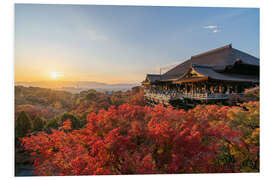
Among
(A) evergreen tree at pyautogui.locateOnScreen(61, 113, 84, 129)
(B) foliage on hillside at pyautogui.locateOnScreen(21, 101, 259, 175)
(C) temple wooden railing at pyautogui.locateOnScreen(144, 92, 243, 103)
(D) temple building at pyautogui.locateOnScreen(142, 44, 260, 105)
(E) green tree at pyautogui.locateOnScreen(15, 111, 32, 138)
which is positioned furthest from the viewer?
(A) evergreen tree at pyautogui.locateOnScreen(61, 113, 84, 129)

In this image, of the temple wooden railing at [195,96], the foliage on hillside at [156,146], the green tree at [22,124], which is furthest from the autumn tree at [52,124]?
the temple wooden railing at [195,96]

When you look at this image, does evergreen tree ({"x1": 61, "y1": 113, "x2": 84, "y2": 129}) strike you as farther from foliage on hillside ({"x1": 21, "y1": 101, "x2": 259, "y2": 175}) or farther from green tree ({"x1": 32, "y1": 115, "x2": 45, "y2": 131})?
foliage on hillside ({"x1": 21, "y1": 101, "x2": 259, "y2": 175})

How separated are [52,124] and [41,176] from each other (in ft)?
8.91

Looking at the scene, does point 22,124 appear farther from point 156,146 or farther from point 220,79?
point 220,79

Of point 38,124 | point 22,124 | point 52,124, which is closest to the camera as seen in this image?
point 22,124

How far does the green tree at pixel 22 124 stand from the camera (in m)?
4.14

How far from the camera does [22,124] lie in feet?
13.6

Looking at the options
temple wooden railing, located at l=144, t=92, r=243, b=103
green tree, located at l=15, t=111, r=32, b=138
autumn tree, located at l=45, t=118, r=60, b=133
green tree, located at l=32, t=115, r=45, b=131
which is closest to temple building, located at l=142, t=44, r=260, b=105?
temple wooden railing, located at l=144, t=92, r=243, b=103

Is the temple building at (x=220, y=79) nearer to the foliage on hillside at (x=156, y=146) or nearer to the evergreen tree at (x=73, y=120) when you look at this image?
the foliage on hillside at (x=156, y=146)

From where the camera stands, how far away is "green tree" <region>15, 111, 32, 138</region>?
4140mm

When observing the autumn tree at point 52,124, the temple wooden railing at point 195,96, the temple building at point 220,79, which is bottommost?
the autumn tree at point 52,124

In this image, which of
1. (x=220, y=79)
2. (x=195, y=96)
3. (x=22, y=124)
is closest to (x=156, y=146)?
(x=195, y=96)

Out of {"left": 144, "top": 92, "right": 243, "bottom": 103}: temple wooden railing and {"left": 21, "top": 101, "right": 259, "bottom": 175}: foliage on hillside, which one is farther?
{"left": 144, "top": 92, "right": 243, "bottom": 103}: temple wooden railing

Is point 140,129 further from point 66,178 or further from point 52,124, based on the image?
point 52,124
